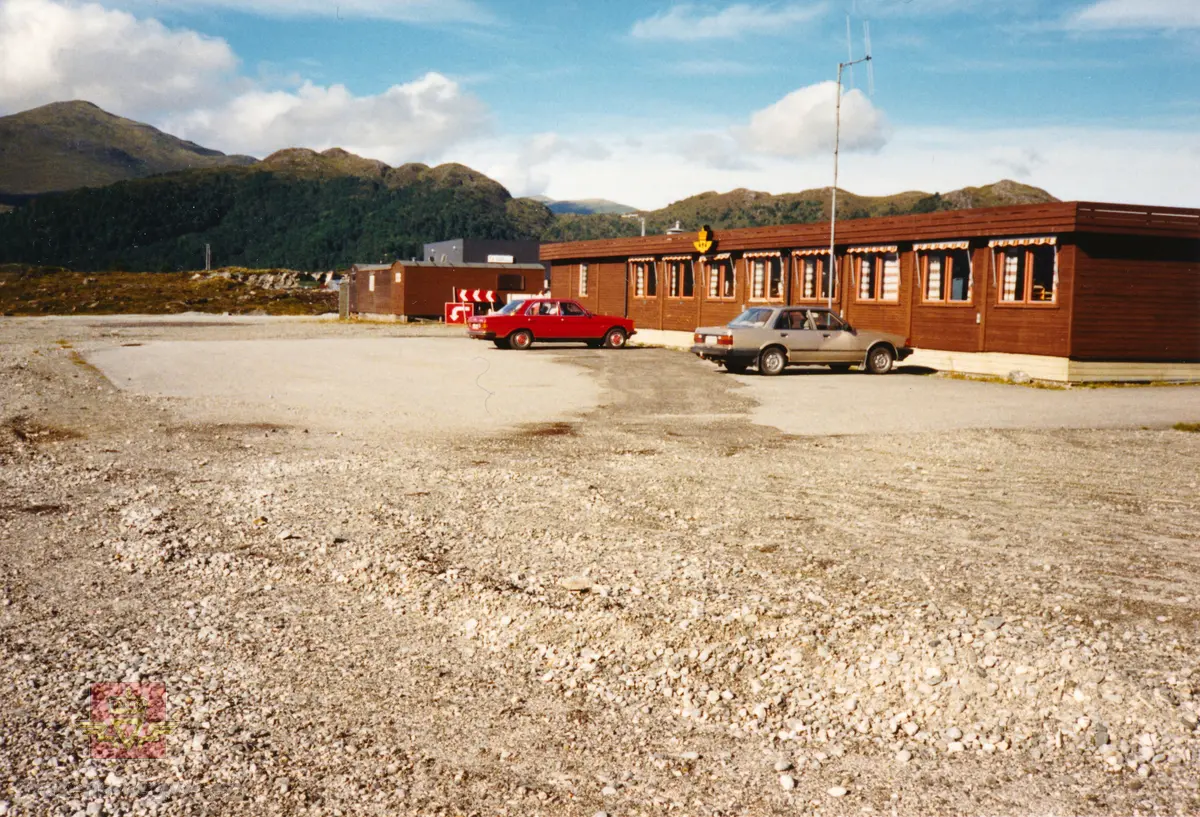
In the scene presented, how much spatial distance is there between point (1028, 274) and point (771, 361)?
6465mm

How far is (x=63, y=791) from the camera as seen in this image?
3.69 m

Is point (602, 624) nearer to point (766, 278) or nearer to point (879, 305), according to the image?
point (879, 305)

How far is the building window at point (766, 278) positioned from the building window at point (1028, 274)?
27.5 feet

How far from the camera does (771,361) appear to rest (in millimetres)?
23828

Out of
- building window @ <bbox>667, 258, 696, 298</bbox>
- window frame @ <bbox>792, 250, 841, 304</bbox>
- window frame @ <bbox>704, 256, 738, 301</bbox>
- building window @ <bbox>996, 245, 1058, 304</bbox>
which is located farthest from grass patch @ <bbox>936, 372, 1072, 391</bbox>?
building window @ <bbox>667, 258, 696, 298</bbox>

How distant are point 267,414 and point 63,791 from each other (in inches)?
461

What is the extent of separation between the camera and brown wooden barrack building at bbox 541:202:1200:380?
22781 mm

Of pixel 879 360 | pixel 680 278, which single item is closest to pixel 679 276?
pixel 680 278

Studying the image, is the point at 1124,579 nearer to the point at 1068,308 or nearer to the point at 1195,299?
the point at 1068,308

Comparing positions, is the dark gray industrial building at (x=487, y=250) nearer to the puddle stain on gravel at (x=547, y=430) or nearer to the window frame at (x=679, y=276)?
the window frame at (x=679, y=276)

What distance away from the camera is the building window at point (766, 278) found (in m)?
32.4

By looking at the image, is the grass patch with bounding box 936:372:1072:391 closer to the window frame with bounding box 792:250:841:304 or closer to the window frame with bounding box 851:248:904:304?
the window frame with bounding box 851:248:904:304

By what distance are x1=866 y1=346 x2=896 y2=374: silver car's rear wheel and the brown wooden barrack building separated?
2.07 m

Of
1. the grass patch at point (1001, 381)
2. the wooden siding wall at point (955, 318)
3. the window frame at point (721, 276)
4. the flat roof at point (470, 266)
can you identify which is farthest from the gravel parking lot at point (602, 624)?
the flat roof at point (470, 266)
